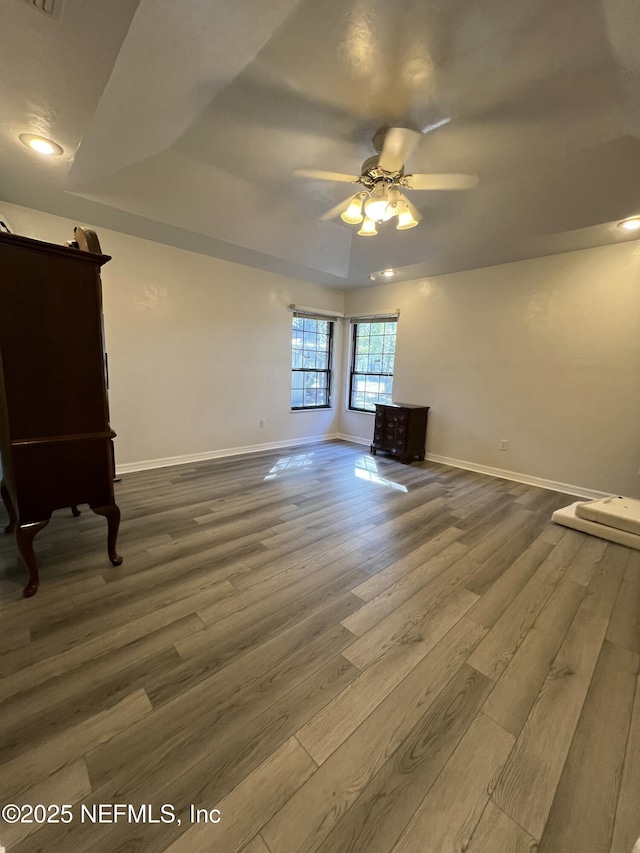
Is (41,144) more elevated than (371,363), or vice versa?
(41,144)

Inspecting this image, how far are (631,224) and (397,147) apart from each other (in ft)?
7.07

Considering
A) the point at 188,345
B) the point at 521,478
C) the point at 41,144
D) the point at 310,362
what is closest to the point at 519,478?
the point at 521,478

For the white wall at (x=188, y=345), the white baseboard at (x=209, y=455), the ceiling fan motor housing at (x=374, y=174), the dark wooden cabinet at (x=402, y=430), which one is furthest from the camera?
the dark wooden cabinet at (x=402, y=430)

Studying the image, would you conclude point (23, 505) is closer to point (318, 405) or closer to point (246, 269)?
point (246, 269)

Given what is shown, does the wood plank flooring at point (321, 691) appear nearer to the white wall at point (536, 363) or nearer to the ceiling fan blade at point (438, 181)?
the white wall at point (536, 363)

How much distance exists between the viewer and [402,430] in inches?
170

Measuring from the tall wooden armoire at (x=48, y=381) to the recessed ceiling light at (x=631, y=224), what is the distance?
377 cm

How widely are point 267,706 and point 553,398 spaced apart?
3801 mm

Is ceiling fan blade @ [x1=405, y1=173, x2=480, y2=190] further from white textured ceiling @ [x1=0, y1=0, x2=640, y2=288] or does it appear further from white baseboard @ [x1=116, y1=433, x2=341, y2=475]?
white baseboard @ [x1=116, y1=433, x2=341, y2=475]

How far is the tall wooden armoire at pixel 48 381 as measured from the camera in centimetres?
156

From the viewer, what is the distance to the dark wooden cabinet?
14.1ft

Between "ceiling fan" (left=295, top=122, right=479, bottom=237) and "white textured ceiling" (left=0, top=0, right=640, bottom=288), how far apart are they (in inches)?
3.5

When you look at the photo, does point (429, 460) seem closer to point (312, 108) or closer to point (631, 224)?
point (631, 224)

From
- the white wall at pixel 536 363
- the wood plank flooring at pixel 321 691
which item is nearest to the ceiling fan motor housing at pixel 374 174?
the white wall at pixel 536 363
